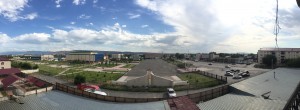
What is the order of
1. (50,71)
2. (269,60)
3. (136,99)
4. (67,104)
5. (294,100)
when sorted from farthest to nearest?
(269,60) < (50,71) < (136,99) < (67,104) < (294,100)

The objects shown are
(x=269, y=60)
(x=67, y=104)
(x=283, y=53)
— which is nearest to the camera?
(x=67, y=104)

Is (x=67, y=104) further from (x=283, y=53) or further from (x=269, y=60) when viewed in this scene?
(x=283, y=53)

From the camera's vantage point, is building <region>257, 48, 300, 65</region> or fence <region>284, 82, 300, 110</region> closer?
fence <region>284, 82, 300, 110</region>

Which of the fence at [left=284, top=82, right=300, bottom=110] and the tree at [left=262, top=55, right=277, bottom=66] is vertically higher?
the fence at [left=284, top=82, right=300, bottom=110]

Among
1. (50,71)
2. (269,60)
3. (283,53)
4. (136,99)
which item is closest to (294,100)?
(136,99)

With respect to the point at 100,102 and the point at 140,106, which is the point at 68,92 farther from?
the point at 140,106

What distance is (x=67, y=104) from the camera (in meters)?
14.0

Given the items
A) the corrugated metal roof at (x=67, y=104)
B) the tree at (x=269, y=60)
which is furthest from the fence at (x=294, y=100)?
the tree at (x=269, y=60)

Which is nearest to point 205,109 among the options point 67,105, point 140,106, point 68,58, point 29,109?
point 140,106

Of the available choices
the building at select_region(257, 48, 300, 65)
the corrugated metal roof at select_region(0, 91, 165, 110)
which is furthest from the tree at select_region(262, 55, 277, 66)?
the corrugated metal roof at select_region(0, 91, 165, 110)

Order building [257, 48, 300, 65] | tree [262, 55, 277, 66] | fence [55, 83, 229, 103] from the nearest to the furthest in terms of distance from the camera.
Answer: fence [55, 83, 229, 103], tree [262, 55, 277, 66], building [257, 48, 300, 65]

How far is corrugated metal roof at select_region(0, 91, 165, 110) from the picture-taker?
13.6 meters

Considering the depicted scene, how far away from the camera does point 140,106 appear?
46.1 feet

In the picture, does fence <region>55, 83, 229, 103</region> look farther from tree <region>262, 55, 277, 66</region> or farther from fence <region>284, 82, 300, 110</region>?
tree <region>262, 55, 277, 66</region>
